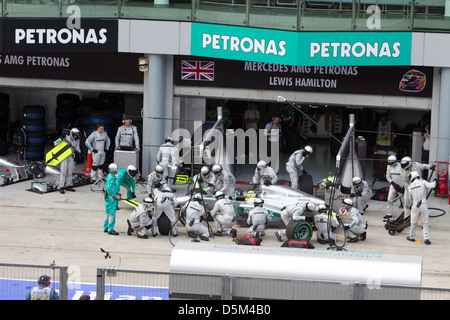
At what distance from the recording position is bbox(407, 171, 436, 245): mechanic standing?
65.7 ft

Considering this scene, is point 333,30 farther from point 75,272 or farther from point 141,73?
point 75,272

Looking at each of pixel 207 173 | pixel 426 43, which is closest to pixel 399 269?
pixel 207 173

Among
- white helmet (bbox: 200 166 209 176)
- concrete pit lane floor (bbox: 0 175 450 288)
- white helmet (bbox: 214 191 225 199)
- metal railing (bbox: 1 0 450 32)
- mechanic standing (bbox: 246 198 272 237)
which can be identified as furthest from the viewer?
metal railing (bbox: 1 0 450 32)

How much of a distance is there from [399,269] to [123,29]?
12632 mm

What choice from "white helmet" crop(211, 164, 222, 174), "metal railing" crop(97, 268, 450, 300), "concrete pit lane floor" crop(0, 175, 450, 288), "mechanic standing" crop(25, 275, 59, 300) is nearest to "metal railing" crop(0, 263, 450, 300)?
"metal railing" crop(97, 268, 450, 300)

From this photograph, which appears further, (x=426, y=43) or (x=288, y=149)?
(x=288, y=149)

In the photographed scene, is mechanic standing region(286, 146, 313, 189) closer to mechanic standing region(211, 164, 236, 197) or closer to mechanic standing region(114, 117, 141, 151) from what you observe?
mechanic standing region(211, 164, 236, 197)

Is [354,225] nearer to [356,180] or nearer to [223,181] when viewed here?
[356,180]

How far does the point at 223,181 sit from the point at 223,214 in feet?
6.15

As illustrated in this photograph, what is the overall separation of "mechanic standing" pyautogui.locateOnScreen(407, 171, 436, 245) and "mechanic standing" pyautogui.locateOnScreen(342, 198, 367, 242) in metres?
1.07

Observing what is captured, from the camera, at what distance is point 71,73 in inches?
1022

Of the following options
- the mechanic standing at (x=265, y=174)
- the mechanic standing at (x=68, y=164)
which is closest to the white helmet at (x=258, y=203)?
the mechanic standing at (x=265, y=174)

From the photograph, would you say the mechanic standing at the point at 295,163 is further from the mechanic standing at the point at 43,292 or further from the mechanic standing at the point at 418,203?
the mechanic standing at the point at 43,292

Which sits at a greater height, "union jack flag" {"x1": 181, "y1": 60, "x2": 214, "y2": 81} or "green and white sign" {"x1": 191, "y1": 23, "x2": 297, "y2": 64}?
"green and white sign" {"x1": 191, "y1": 23, "x2": 297, "y2": 64}
